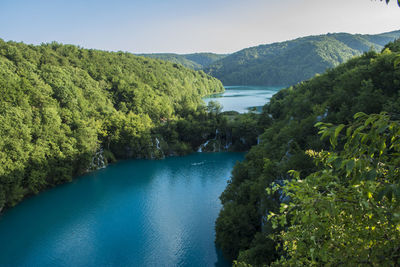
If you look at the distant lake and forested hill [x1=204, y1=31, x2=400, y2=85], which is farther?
forested hill [x1=204, y1=31, x2=400, y2=85]

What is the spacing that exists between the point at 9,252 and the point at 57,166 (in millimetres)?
14509

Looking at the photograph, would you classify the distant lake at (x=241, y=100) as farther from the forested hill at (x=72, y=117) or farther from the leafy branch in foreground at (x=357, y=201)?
the leafy branch in foreground at (x=357, y=201)

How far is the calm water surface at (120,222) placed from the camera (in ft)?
61.8

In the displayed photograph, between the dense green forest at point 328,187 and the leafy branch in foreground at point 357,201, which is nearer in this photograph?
the leafy branch in foreground at point 357,201

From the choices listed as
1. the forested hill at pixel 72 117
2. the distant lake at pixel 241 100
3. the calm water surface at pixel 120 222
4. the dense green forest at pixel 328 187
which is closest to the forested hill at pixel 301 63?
the distant lake at pixel 241 100

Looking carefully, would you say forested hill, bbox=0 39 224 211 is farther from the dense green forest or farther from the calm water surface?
the dense green forest

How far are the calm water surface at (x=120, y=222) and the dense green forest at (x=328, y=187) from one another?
3561 mm

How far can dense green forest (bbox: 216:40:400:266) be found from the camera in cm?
299

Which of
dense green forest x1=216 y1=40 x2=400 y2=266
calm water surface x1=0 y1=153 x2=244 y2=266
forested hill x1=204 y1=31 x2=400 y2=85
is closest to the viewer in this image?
dense green forest x1=216 y1=40 x2=400 y2=266

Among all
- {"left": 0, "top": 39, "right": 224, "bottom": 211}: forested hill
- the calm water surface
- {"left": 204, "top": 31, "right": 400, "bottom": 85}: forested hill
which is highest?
{"left": 204, "top": 31, "right": 400, "bottom": 85}: forested hill

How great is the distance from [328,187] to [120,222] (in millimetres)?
23168

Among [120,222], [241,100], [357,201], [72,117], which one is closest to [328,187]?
[357,201]

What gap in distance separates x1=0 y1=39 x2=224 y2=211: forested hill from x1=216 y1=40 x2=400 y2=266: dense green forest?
22.5 m

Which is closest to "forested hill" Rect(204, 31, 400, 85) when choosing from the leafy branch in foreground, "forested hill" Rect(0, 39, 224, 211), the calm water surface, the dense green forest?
"forested hill" Rect(0, 39, 224, 211)
